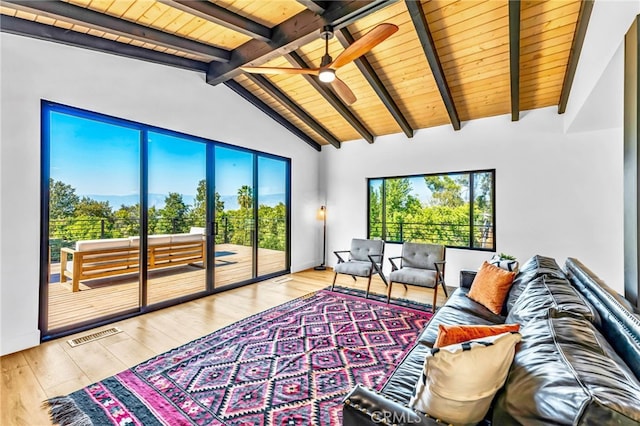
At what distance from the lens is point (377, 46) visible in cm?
345

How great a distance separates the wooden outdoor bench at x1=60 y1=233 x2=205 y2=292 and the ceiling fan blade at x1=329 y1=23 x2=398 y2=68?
3.01 metres

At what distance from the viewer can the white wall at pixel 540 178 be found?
12.2 feet

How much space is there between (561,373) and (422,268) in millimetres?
3357

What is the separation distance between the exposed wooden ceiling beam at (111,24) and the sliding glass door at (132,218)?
2.66 ft

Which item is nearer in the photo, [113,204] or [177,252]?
[113,204]

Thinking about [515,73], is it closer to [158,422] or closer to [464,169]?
[464,169]

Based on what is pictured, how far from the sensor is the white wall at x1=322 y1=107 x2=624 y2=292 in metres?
3.72

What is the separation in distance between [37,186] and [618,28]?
4.90 metres

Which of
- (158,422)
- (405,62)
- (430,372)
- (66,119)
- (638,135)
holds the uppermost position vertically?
(405,62)

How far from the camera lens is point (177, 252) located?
399cm

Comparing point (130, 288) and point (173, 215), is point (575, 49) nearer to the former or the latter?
point (173, 215)

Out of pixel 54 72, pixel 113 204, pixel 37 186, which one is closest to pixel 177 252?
pixel 113 204

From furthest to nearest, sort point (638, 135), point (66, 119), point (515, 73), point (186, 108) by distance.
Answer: point (186, 108) → point (515, 73) → point (66, 119) → point (638, 135)

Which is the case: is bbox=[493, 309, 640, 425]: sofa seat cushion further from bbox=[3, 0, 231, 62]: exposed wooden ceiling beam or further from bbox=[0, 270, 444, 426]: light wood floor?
bbox=[3, 0, 231, 62]: exposed wooden ceiling beam
